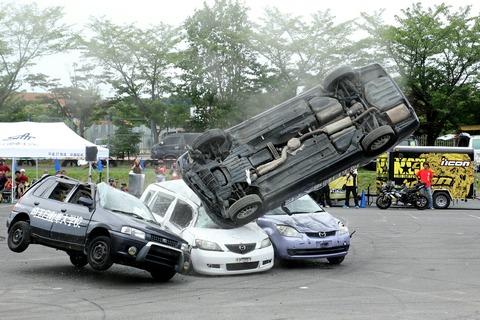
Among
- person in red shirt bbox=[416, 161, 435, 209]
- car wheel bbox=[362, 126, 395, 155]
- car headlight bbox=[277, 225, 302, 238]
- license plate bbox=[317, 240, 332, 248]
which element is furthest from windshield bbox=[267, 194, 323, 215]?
person in red shirt bbox=[416, 161, 435, 209]

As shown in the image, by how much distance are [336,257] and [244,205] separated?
2.27 m

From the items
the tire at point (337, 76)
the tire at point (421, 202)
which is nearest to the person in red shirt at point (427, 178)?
the tire at point (421, 202)

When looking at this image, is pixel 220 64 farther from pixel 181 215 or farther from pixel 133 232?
pixel 133 232

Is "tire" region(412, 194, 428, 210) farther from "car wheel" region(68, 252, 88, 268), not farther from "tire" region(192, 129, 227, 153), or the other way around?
"car wheel" region(68, 252, 88, 268)

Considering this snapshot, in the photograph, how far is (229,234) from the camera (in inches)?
494

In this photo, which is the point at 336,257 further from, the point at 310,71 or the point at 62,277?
the point at 310,71

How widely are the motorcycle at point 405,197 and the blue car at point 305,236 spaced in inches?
599

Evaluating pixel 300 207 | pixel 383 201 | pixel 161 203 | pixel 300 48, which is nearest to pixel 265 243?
pixel 300 207

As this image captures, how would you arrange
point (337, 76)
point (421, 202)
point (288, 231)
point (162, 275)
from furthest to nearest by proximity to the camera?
1. point (421, 202)
2. point (337, 76)
3. point (288, 231)
4. point (162, 275)

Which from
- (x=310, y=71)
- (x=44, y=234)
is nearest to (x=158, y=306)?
(x=44, y=234)

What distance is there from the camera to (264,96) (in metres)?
42.6

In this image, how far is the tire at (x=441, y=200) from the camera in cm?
2948

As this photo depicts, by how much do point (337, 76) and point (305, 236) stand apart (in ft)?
9.59

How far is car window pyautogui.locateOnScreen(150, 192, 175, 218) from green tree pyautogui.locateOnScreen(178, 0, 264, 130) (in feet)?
93.1
